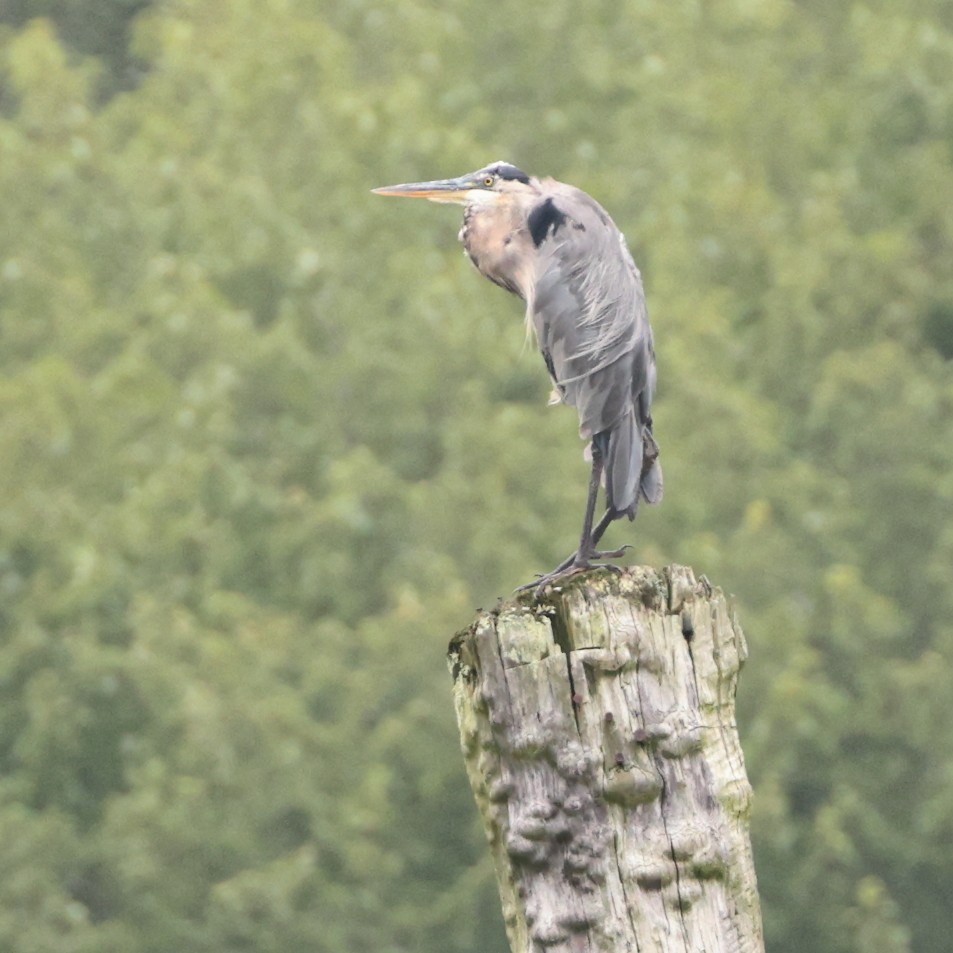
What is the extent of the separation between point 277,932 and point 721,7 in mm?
13186

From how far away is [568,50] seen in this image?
77.3 ft

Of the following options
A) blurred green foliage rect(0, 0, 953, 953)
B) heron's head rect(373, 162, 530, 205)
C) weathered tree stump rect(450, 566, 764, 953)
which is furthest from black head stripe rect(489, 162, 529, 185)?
blurred green foliage rect(0, 0, 953, 953)

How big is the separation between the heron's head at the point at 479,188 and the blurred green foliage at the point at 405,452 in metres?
9.30

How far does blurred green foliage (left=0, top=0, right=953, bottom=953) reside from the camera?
1612 cm

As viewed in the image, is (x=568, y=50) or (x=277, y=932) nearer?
(x=277, y=932)

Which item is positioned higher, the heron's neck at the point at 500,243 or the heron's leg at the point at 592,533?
the heron's neck at the point at 500,243

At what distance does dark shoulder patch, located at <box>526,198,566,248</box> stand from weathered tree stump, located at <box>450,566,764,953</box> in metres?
2.29

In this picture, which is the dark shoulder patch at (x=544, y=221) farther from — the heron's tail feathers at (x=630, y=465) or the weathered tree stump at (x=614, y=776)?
the weathered tree stump at (x=614, y=776)

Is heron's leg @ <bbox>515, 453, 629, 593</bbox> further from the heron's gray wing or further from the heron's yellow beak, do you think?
the heron's yellow beak

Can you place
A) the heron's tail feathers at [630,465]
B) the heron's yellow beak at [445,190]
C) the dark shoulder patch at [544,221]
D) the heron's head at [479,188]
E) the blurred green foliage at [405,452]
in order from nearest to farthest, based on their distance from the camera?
the heron's tail feathers at [630,465]
the dark shoulder patch at [544,221]
the heron's head at [479,188]
the heron's yellow beak at [445,190]
the blurred green foliage at [405,452]

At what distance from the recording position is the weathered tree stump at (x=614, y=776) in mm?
3500

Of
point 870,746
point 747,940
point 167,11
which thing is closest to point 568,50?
point 167,11

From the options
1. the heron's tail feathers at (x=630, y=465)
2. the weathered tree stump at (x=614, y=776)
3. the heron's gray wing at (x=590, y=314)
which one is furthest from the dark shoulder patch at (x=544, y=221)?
the weathered tree stump at (x=614, y=776)

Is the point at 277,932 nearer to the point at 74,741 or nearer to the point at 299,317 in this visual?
the point at 74,741
